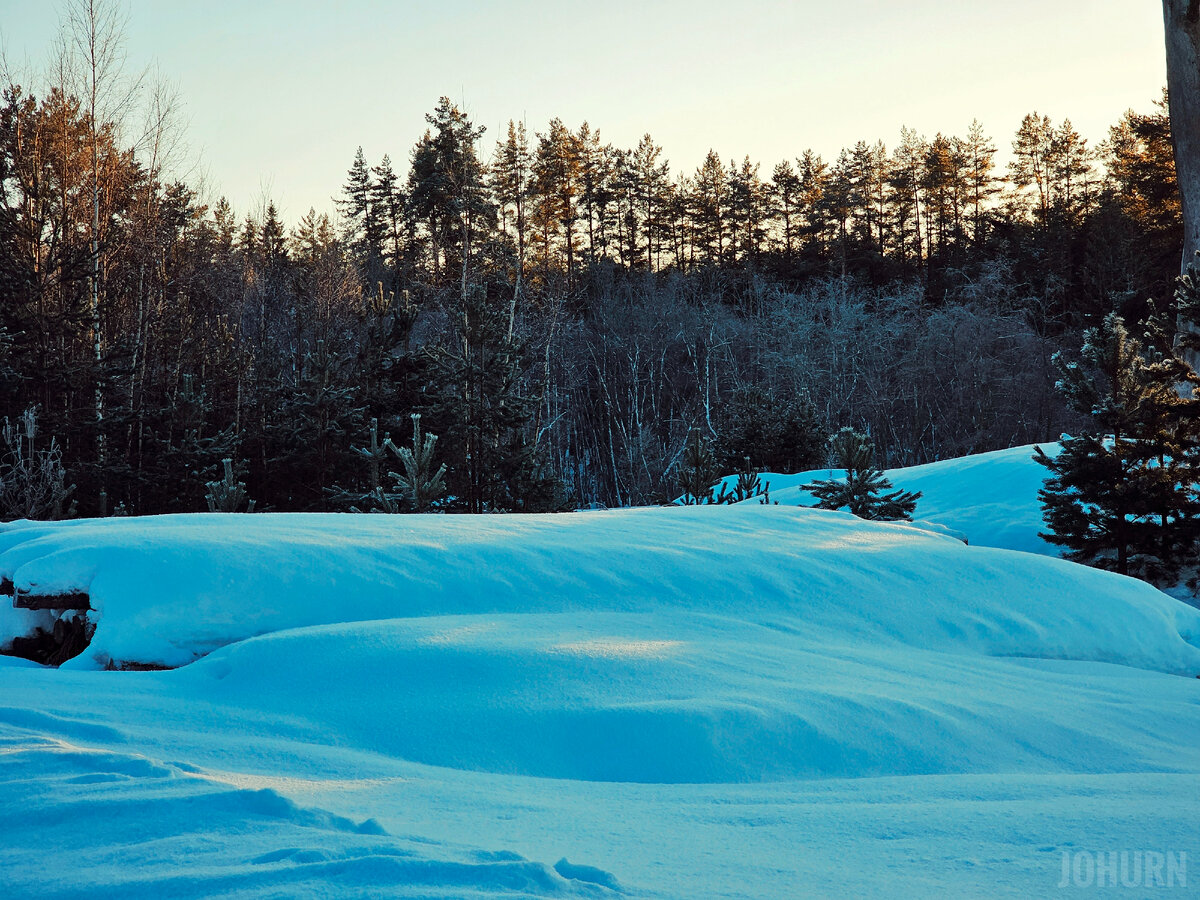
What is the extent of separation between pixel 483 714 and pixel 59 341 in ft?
56.4

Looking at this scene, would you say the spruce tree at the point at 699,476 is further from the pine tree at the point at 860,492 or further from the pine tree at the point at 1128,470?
the pine tree at the point at 1128,470

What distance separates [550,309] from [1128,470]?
20858 millimetres

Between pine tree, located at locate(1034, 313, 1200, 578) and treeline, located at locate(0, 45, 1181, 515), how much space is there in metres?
7.53

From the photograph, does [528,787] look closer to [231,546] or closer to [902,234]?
[231,546]

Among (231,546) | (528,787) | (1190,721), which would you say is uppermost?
(231,546)

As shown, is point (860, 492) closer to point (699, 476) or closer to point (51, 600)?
point (699, 476)

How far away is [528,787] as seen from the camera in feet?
7.84

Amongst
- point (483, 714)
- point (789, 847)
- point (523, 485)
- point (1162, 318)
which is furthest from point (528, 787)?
point (523, 485)

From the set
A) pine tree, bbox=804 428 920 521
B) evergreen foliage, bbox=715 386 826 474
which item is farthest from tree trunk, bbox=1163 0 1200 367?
evergreen foliage, bbox=715 386 826 474

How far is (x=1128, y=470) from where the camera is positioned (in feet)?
31.6

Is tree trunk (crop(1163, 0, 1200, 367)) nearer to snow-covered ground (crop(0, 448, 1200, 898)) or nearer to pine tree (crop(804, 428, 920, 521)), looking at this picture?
pine tree (crop(804, 428, 920, 521))

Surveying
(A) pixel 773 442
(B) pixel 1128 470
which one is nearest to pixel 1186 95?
(B) pixel 1128 470

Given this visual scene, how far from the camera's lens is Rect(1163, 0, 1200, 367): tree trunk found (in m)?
12.9

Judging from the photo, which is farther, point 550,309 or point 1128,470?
point 550,309
